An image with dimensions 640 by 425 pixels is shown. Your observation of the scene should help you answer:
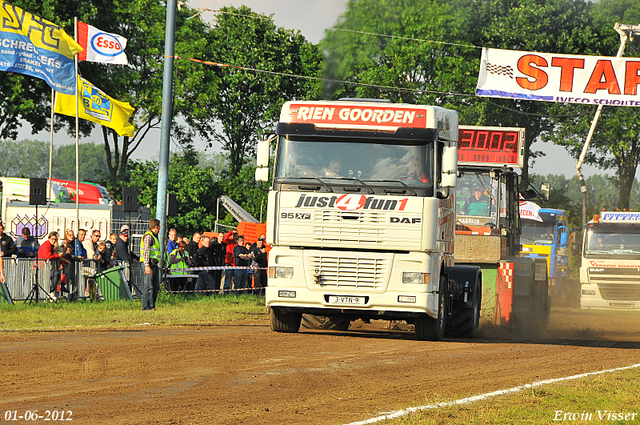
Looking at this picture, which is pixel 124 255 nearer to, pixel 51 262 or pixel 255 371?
pixel 51 262

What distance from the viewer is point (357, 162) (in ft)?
41.2

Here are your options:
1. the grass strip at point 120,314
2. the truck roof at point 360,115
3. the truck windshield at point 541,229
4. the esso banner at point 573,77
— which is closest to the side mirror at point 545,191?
the truck roof at point 360,115

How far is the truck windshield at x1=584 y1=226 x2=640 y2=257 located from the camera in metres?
23.9

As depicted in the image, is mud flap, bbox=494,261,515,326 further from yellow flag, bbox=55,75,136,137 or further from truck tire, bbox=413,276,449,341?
yellow flag, bbox=55,75,136,137

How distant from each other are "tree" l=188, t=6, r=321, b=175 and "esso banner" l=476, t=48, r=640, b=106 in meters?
22.2

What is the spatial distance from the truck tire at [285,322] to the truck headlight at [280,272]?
1253 mm

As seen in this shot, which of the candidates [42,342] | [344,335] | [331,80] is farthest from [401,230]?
[331,80]

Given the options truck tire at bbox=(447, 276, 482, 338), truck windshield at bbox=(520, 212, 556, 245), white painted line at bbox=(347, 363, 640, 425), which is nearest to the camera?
white painted line at bbox=(347, 363, 640, 425)

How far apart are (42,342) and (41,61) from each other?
13.2 metres

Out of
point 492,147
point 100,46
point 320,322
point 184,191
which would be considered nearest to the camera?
point 320,322

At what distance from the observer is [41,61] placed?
2305 centimetres

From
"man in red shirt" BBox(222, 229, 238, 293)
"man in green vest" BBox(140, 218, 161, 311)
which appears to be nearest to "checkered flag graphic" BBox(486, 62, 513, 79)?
"man in red shirt" BBox(222, 229, 238, 293)

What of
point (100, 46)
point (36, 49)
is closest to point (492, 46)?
point (100, 46)

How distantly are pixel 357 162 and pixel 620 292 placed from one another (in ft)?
46.8
